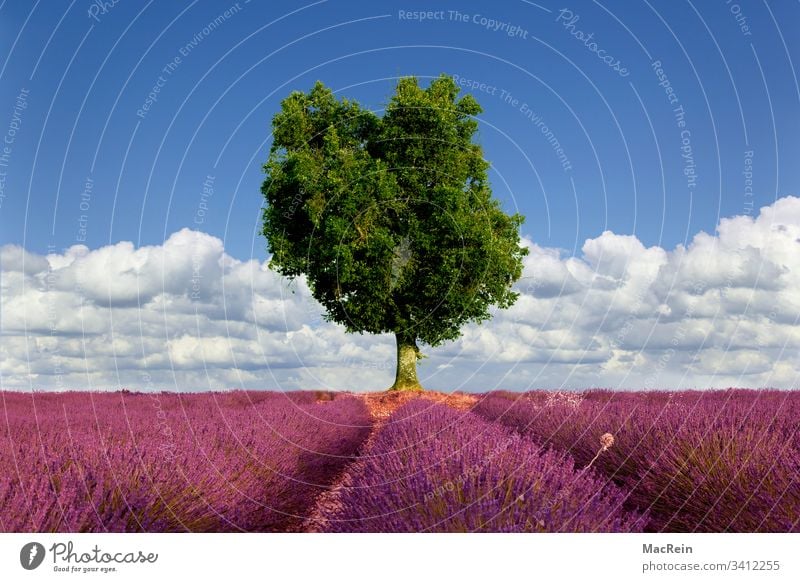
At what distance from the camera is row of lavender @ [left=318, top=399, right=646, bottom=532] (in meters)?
4.24

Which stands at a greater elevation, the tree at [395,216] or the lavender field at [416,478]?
the tree at [395,216]

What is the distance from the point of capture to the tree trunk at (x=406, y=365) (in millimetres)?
23828

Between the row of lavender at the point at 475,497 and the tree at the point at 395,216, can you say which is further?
the tree at the point at 395,216

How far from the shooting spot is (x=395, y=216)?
2175 cm

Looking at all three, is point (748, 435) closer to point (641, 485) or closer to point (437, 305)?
point (641, 485)

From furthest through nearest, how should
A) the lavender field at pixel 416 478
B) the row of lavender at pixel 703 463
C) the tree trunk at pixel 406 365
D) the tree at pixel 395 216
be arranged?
the tree trunk at pixel 406 365
the tree at pixel 395 216
the row of lavender at pixel 703 463
the lavender field at pixel 416 478

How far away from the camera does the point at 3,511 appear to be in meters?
4.25

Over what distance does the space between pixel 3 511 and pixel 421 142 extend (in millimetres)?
18923

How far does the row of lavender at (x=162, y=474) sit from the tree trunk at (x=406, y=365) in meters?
13.6

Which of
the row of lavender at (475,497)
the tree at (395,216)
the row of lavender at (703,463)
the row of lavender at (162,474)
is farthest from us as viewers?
the tree at (395,216)
